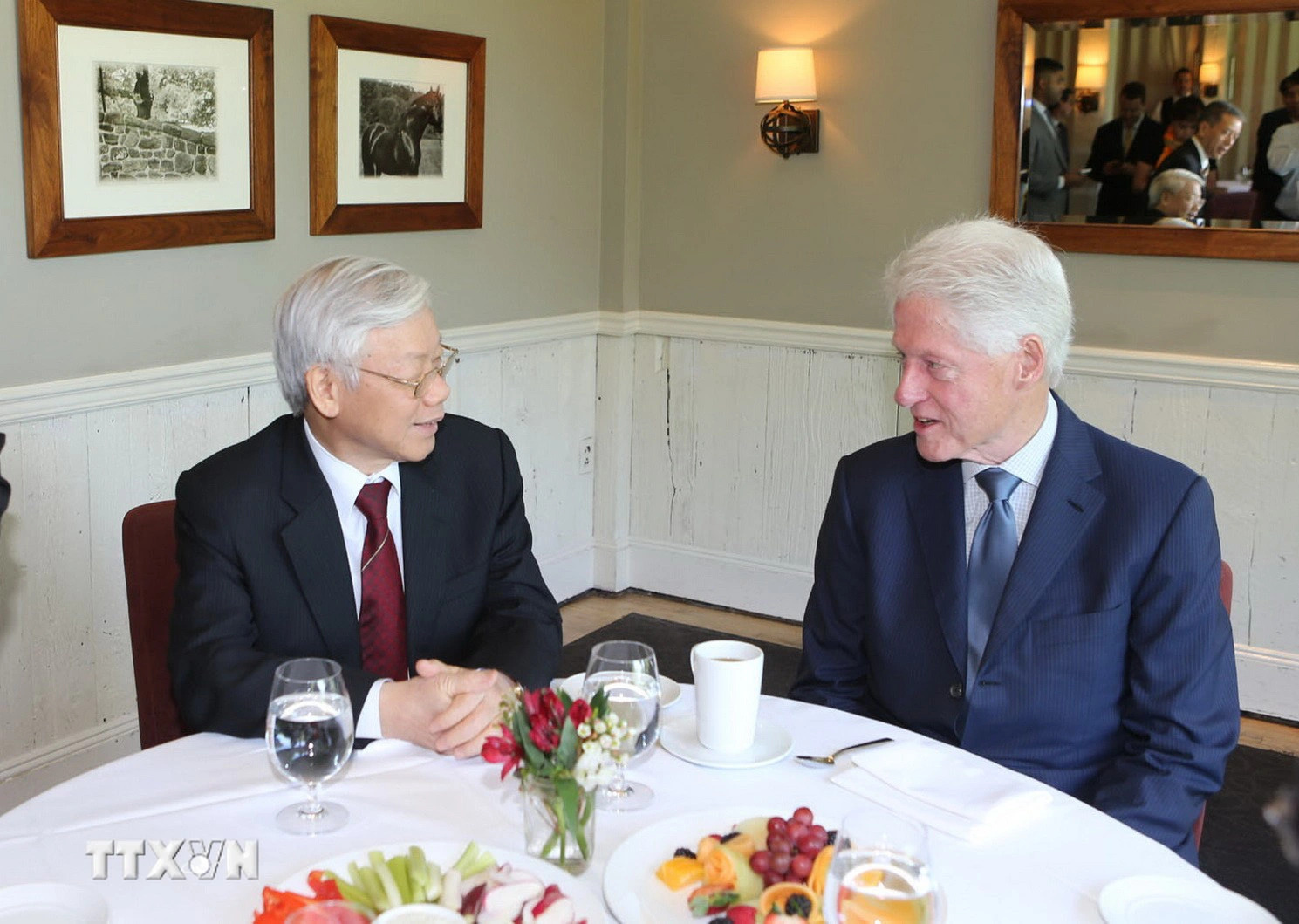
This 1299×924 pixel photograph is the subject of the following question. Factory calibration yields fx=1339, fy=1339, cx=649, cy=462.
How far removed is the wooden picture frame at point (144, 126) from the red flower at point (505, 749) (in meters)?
2.13

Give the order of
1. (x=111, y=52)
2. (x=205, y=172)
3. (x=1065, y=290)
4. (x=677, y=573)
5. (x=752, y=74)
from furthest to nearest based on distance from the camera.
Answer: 1. (x=677, y=573)
2. (x=752, y=74)
3. (x=205, y=172)
4. (x=111, y=52)
5. (x=1065, y=290)

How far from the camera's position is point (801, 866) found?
4.18 ft

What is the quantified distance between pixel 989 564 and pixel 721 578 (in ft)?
9.45

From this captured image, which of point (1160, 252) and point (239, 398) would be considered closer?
point (239, 398)

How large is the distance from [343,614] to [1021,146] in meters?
2.74

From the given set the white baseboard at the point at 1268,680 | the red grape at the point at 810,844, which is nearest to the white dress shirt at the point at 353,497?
the red grape at the point at 810,844

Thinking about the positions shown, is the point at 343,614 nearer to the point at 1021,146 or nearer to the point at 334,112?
the point at 334,112

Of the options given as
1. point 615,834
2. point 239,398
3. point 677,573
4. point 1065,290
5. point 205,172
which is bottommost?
point 677,573

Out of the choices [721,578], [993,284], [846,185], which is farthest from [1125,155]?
[993,284]

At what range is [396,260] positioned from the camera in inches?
157

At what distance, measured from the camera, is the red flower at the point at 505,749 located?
1.30 metres

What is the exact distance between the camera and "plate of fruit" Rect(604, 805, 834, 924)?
1.23 m

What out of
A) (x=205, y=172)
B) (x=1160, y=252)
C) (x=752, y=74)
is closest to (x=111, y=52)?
(x=205, y=172)

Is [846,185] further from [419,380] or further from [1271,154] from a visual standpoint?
[419,380]
